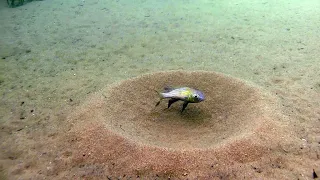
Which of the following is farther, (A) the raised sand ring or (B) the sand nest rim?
(B) the sand nest rim

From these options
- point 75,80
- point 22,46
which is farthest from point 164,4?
point 75,80

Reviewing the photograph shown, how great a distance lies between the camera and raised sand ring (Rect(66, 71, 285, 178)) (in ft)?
10.5

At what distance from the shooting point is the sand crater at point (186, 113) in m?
3.57

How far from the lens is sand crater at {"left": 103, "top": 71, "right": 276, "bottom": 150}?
357 centimetres

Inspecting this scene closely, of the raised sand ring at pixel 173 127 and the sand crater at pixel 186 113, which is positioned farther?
the sand crater at pixel 186 113

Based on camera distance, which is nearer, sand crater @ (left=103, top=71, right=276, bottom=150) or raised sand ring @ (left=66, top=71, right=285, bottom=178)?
raised sand ring @ (left=66, top=71, right=285, bottom=178)

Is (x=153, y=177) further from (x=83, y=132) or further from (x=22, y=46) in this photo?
(x=22, y=46)

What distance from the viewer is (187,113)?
4.13m

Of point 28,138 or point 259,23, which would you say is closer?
point 28,138

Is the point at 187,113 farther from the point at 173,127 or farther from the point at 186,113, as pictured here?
the point at 173,127

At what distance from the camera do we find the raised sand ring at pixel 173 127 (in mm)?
3186

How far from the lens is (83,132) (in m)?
3.71

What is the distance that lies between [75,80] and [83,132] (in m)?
1.68

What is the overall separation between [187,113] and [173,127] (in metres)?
0.35
